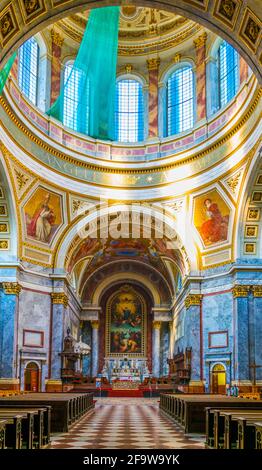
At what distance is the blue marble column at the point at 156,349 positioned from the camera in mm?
40062

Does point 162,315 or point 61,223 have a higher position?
point 61,223

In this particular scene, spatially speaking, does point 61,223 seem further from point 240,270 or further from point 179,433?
point 179,433

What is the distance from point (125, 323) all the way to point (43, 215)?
16.9 metres

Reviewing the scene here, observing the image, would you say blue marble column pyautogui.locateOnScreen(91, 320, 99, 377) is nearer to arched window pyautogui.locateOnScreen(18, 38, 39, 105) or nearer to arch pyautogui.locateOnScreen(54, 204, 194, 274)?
arch pyautogui.locateOnScreen(54, 204, 194, 274)

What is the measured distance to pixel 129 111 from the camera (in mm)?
31703

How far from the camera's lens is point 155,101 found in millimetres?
31031

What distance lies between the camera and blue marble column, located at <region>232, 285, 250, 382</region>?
80.1 ft

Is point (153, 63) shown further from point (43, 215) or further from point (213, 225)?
point (43, 215)

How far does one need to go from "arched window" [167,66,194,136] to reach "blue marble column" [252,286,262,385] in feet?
32.2

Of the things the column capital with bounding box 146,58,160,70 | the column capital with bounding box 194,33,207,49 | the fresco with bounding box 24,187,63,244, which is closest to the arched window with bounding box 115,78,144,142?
the column capital with bounding box 146,58,160,70

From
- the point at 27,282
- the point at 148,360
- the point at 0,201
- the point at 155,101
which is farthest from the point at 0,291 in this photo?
the point at 148,360

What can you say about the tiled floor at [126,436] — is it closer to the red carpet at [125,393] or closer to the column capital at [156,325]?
the red carpet at [125,393]

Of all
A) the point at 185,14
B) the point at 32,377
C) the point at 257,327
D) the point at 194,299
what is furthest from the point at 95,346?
the point at 185,14
